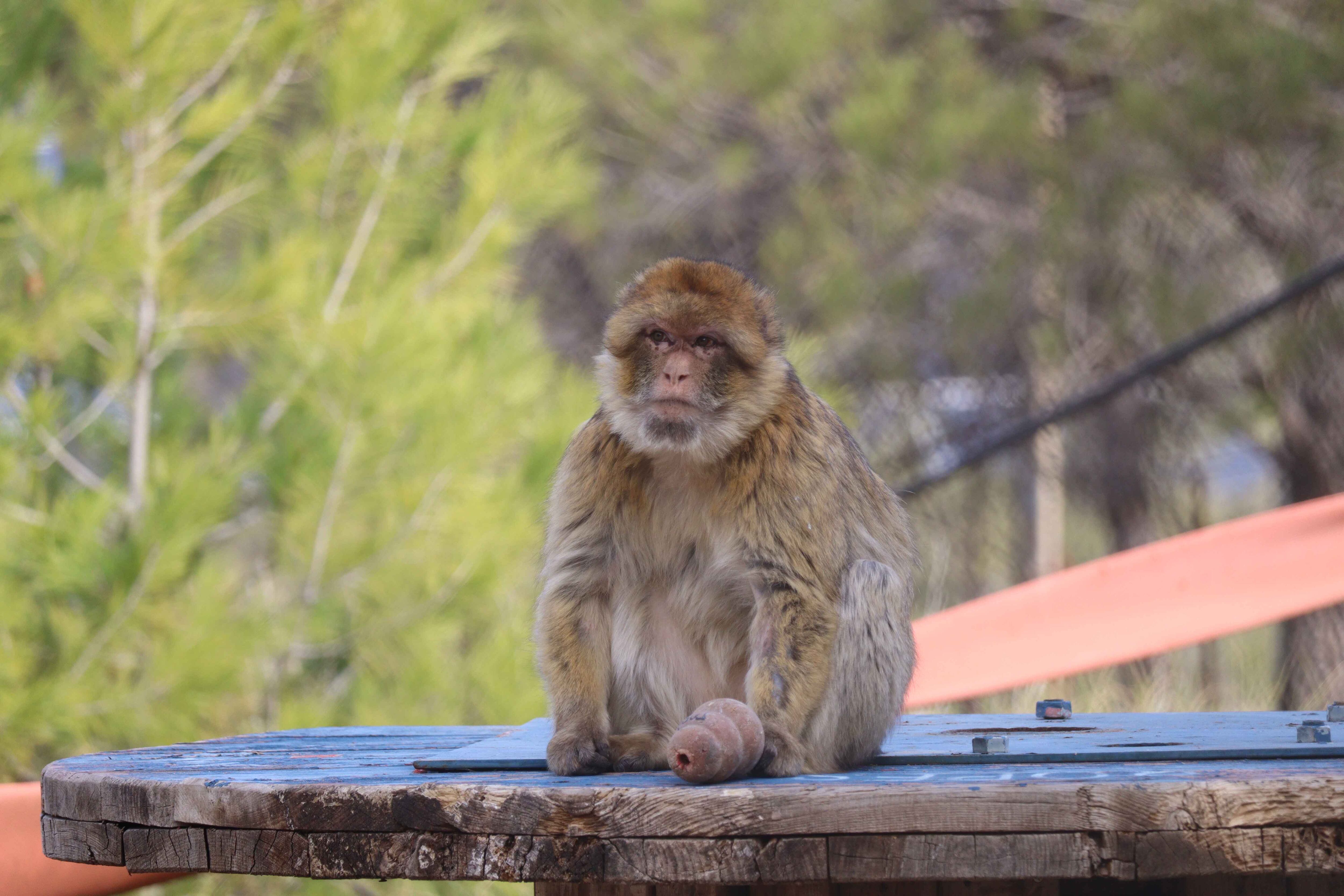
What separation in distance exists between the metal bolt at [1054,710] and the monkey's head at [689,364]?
3.93ft

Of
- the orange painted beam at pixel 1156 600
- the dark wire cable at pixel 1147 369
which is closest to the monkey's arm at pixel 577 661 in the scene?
the orange painted beam at pixel 1156 600

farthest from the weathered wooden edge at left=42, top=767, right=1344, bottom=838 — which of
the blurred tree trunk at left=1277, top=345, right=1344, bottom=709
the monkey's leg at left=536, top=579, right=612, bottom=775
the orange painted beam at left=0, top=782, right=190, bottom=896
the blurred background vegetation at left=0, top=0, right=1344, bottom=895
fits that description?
the blurred tree trunk at left=1277, top=345, right=1344, bottom=709

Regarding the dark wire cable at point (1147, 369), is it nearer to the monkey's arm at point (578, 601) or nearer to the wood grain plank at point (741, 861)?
the monkey's arm at point (578, 601)

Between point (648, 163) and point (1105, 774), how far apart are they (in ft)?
24.6

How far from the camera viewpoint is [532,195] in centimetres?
606

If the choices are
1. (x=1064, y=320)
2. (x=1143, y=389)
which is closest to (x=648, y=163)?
(x=1064, y=320)

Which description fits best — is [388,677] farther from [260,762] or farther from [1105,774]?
[1105,774]

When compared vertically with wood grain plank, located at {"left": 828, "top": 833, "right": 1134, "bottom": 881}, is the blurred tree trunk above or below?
above

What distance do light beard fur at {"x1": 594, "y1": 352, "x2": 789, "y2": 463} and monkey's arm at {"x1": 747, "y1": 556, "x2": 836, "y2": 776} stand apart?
Answer: 0.23m

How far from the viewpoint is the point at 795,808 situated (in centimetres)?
180

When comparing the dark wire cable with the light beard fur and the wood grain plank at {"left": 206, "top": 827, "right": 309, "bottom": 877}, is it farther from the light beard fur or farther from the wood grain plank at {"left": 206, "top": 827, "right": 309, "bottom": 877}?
the wood grain plank at {"left": 206, "top": 827, "right": 309, "bottom": 877}

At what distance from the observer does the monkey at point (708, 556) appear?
2.46 meters

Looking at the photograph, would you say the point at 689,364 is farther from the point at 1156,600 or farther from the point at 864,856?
the point at 1156,600

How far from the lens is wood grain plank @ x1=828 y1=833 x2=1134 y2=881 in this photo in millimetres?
1777
